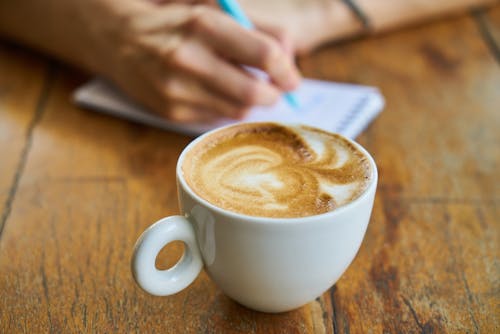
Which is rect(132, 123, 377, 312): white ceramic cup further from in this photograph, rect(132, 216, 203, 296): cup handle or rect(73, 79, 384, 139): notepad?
rect(73, 79, 384, 139): notepad

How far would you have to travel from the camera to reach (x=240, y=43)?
0.93m

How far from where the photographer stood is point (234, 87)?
950 mm

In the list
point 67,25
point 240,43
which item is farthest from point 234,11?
point 67,25

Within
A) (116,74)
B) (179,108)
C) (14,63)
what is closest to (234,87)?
(179,108)

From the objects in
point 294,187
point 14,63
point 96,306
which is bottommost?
point 14,63

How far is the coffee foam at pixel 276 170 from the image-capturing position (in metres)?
0.55

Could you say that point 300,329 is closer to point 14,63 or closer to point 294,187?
point 294,187

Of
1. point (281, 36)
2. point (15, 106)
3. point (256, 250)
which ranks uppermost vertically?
point (256, 250)

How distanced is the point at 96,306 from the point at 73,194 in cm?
24

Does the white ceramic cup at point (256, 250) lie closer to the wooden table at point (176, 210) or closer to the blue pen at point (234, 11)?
the wooden table at point (176, 210)

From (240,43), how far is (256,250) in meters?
0.48

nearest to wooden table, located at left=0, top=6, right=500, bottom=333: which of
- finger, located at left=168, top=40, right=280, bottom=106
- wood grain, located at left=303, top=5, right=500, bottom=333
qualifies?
wood grain, located at left=303, top=5, right=500, bottom=333

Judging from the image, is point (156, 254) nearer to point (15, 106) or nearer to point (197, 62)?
point (197, 62)

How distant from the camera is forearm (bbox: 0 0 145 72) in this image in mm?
1038
